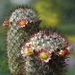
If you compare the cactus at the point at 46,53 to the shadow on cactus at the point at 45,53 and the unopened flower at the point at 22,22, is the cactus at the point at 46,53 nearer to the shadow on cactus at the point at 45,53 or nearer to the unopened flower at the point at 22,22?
the shadow on cactus at the point at 45,53

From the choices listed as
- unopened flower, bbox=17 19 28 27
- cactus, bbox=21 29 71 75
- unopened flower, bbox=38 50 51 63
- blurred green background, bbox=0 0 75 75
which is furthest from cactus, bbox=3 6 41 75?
blurred green background, bbox=0 0 75 75

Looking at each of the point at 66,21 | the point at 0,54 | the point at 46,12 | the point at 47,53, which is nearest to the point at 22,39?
the point at 47,53

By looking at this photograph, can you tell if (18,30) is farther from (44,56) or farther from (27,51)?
(44,56)

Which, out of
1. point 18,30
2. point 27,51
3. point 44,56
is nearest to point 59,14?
point 18,30

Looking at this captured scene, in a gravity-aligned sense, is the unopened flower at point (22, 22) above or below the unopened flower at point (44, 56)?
above

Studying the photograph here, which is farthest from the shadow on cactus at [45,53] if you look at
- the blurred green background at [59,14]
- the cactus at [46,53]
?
the blurred green background at [59,14]

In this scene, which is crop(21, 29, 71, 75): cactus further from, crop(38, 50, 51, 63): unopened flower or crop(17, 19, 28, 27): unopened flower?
crop(17, 19, 28, 27): unopened flower
